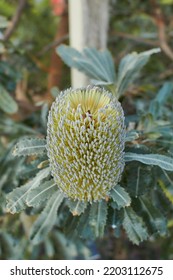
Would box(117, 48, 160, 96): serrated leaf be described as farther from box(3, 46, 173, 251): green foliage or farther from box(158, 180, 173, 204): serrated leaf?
box(158, 180, 173, 204): serrated leaf

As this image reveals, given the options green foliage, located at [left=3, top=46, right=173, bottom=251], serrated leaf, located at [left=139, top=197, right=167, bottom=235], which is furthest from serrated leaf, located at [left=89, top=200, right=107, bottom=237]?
serrated leaf, located at [left=139, top=197, right=167, bottom=235]

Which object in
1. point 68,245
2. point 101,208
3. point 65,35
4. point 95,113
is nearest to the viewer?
point 95,113

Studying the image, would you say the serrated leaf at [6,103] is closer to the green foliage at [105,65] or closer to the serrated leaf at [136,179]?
the green foliage at [105,65]

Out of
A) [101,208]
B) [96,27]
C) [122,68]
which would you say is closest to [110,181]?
[101,208]

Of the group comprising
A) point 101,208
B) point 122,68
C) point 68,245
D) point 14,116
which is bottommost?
point 68,245

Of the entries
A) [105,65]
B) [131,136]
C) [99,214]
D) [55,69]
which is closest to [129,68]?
[105,65]

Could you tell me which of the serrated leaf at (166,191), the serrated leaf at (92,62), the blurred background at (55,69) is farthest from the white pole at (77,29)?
the serrated leaf at (166,191)

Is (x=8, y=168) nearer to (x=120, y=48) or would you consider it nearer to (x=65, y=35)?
(x=65, y=35)

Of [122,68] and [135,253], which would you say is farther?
[135,253]
